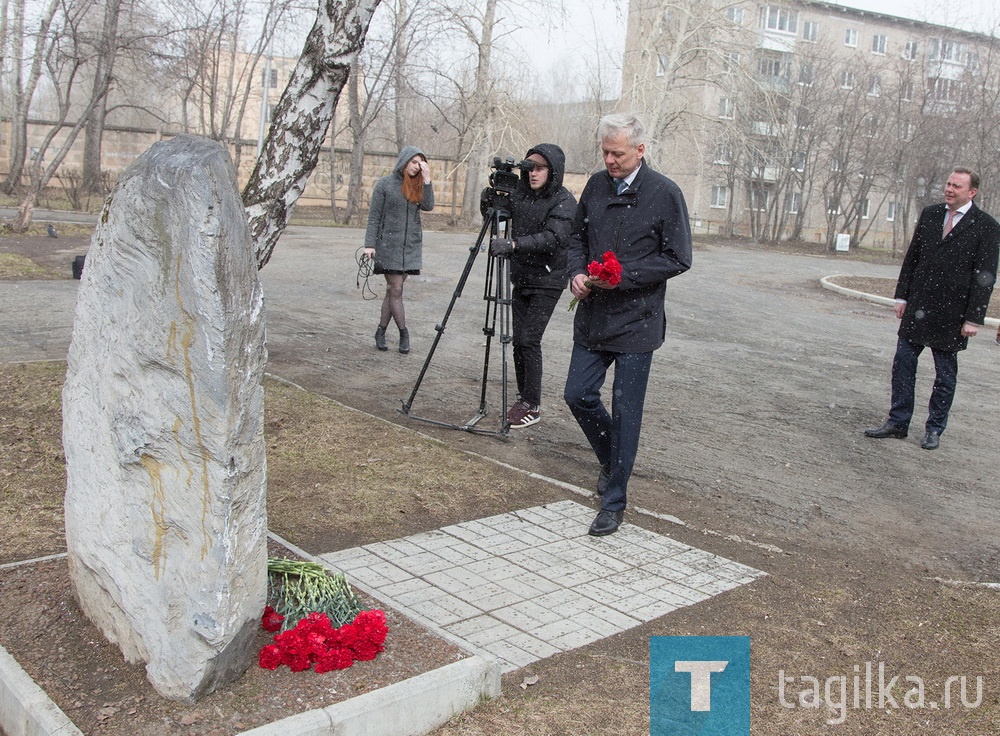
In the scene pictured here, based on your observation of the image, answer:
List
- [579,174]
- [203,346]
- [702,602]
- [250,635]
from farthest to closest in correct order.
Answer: [579,174] → [702,602] → [250,635] → [203,346]

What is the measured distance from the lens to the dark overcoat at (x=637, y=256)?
16.4ft

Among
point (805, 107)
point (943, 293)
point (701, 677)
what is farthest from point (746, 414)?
point (805, 107)

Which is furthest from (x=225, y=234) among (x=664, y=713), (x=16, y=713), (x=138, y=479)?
(x=664, y=713)

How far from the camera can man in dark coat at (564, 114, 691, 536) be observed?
16.4 feet

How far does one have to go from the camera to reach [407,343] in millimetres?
9547

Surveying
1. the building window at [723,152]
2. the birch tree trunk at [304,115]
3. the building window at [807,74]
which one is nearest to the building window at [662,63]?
the building window at [723,152]

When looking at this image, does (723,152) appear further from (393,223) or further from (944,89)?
(393,223)

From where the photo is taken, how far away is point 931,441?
7281 millimetres

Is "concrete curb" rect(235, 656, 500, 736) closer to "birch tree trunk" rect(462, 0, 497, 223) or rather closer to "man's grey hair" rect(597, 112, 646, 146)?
"man's grey hair" rect(597, 112, 646, 146)

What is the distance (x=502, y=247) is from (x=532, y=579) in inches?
98.7

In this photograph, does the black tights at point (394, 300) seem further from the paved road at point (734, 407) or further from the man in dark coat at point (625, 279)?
the man in dark coat at point (625, 279)

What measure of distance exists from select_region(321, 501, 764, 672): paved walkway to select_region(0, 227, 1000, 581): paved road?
0.74 metres

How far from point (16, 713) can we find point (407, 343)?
263 inches

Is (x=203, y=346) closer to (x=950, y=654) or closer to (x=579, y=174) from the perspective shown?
(x=950, y=654)
